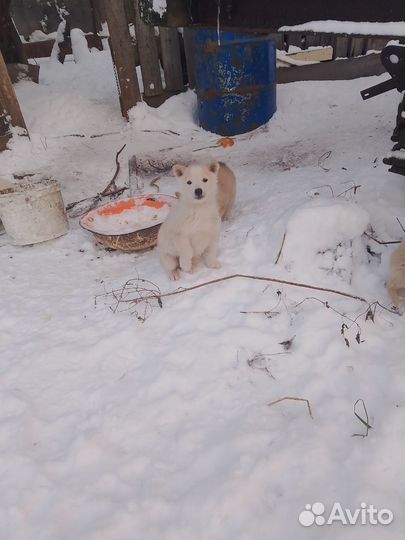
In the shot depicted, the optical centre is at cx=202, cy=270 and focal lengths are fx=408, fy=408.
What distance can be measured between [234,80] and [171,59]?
139 centimetres

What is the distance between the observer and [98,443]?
2.21 meters

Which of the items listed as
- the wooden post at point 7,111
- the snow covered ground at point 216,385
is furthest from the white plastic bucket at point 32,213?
the wooden post at point 7,111

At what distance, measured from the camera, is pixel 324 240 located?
3123mm

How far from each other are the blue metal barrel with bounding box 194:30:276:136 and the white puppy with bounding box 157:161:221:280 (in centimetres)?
353

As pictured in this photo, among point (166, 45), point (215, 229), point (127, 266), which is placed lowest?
point (127, 266)

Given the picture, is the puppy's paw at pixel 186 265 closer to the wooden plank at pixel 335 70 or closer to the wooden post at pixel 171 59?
the wooden post at pixel 171 59

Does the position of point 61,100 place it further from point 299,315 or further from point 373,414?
point 373,414

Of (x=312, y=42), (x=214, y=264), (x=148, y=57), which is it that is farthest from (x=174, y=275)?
(x=312, y=42)

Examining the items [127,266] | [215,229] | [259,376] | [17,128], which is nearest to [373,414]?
[259,376]

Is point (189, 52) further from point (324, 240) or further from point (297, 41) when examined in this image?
point (324, 240)

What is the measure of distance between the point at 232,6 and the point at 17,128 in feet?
12.9

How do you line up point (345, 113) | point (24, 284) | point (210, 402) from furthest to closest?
point (345, 113), point (24, 284), point (210, 402)

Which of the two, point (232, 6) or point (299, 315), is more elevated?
point (232, 6)

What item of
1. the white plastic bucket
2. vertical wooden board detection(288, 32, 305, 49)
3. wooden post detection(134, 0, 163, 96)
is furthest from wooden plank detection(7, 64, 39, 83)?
vertical wooden board detection(288, 32, 305, 49)
